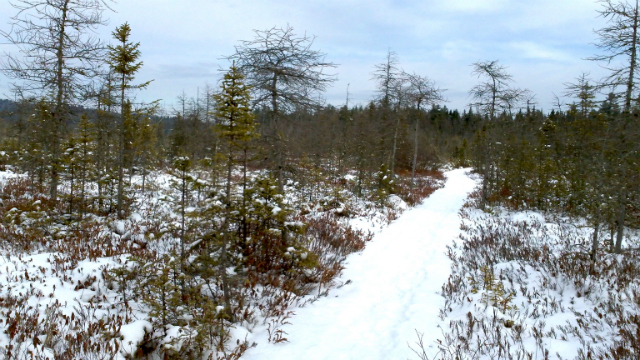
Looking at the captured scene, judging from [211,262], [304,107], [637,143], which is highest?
[304,107]

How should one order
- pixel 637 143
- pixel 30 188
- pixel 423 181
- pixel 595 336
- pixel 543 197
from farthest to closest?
pixel 423 181 < pixel 543 197 < pixel 30 188 < pixel 637 143 < pixel 595 336

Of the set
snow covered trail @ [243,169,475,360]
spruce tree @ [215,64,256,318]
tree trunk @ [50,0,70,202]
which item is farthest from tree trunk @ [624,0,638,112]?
tree trunk @ [50,0,70,202]

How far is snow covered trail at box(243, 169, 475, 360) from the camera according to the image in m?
4.51

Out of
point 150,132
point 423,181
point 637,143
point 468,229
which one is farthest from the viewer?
point 423,181

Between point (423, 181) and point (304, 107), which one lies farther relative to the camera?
point (423, 181)

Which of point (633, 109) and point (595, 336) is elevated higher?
point (633, 109)

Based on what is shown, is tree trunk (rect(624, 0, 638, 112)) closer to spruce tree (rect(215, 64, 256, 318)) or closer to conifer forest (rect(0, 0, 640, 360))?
conifer forest (rect(0, 0, 640, 360))

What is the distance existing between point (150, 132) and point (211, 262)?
15.2 m

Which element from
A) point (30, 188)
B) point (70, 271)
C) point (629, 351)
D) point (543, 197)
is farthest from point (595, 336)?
point (30, 188)

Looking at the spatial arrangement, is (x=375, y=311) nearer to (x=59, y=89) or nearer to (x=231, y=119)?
(x=231, y=119)

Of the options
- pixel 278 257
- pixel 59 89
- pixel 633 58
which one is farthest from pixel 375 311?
pixel 59 89

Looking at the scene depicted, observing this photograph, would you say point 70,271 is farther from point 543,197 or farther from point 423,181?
point 423,181

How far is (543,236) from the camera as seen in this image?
949 centimetres

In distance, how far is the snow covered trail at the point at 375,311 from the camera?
177 inches
